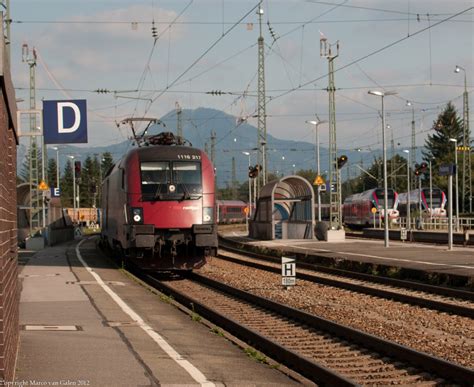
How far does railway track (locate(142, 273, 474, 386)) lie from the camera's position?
809 centimetres

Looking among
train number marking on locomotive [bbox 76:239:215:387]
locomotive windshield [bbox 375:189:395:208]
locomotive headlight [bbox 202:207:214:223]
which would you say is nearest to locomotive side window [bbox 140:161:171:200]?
locomotive headlight [bbox 202:207:214:223]

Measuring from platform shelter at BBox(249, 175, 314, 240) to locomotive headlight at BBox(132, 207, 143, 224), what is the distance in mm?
→ 18963

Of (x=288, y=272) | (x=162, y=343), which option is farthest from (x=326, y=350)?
(x=288, y=272)

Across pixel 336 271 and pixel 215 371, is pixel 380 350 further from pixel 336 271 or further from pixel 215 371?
pixel 336 271

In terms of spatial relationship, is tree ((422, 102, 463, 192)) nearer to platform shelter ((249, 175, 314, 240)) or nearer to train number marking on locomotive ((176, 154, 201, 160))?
platform shelter ((249, 175, 314, 240))

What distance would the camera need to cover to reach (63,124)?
43.4 feet

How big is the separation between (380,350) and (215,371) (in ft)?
8.25

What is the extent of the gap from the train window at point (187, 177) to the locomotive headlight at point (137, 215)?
3.88 ft

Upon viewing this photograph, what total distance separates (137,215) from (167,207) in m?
0.83

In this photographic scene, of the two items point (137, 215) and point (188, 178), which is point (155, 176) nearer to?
point (188, 178)

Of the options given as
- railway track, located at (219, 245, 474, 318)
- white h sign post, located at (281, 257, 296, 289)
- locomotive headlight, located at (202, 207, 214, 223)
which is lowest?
railway track, located at (219, 245, 474, 318)

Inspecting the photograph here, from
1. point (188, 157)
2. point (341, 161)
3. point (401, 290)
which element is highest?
point (341, 161)

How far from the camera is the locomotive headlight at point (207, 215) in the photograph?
20531mm

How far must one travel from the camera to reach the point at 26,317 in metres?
12.5
